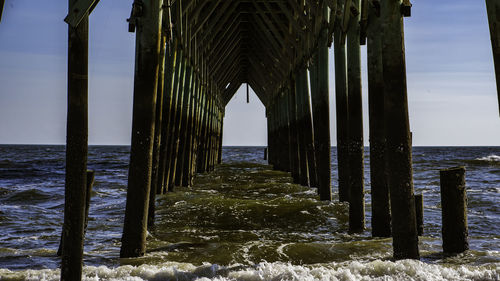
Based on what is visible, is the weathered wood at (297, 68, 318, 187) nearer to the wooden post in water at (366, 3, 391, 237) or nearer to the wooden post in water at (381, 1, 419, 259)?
the wooden post in water at (366, 3, 391, 237)

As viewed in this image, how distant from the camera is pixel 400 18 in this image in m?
4.46

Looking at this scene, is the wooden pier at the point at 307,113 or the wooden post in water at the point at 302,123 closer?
the wooden pier at the point at 307,113

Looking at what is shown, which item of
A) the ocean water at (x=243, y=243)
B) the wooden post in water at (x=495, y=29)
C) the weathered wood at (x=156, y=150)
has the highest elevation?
the wooden post in water at (x=495, y=29)

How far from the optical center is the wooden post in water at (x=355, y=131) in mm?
6434

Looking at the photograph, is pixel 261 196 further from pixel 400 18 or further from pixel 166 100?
pixel 400 18

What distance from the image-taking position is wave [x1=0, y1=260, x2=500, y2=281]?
4.25 metres

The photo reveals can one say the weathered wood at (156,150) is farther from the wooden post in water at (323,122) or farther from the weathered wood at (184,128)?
the weathered wood at (184,128)

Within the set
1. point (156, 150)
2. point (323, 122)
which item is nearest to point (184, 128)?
point (323, 122)

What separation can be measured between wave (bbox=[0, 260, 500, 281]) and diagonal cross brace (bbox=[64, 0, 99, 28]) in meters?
2.11

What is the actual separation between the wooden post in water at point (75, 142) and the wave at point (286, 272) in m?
0.66

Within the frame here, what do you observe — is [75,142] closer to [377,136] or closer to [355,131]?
[377,136]

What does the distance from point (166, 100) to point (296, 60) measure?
175 inches

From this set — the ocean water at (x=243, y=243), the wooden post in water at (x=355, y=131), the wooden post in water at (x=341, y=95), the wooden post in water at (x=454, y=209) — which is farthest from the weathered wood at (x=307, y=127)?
the wooden post in water at (x=454, y=209)

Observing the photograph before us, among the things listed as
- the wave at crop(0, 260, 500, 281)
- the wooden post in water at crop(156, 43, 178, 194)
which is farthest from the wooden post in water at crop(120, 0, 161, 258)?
the wooden post in water at crop(156, 43, 178, 194)
